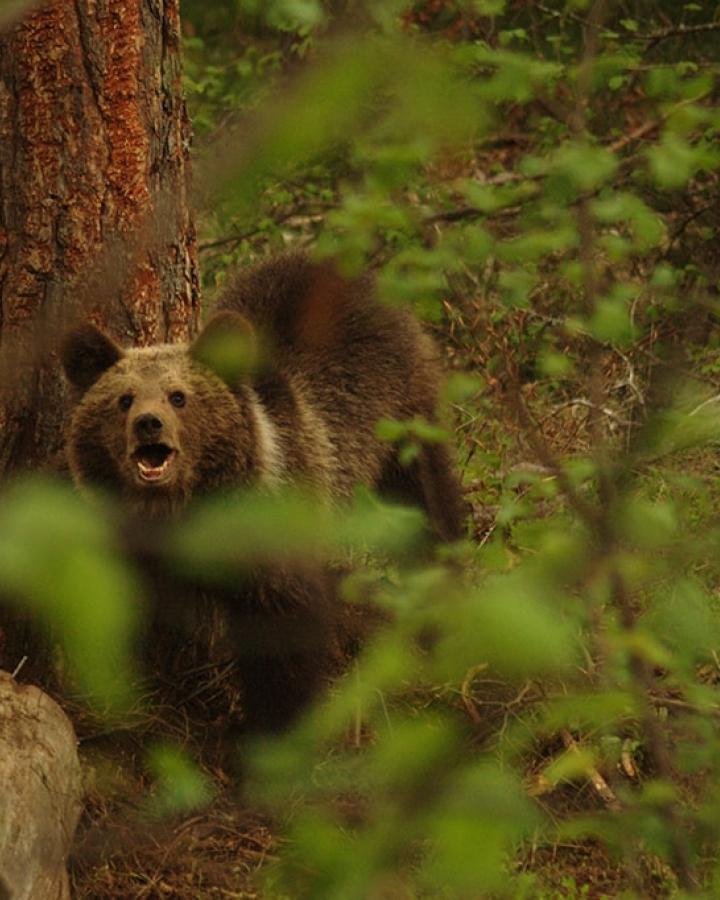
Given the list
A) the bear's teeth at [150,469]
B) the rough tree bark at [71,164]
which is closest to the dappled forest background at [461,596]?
the rough tree bark at [71,164]

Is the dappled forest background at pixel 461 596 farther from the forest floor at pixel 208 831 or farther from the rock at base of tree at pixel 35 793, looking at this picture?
the rock at base of tree at pixel 35 793

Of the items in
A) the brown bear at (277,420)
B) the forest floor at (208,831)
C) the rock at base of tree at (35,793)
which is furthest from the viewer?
the brown bear at (277,420)

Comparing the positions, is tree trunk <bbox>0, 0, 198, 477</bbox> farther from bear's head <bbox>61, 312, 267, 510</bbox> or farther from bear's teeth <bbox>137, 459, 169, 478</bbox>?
bear's teeth <bbox>137, 459, 169, 478</bbox>

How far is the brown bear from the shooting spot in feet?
14.7

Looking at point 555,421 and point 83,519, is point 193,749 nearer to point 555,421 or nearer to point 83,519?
point 555,421

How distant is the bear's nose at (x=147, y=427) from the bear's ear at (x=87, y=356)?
31cm

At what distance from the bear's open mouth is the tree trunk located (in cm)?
48

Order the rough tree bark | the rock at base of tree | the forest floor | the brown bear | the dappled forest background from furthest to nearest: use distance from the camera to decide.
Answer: the brown bear
the rough tree bark
the forest floor
the rock at base of tree
the dappled forest background

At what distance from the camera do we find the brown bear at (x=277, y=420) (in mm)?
4484

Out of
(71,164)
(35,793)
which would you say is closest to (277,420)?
(71,164)

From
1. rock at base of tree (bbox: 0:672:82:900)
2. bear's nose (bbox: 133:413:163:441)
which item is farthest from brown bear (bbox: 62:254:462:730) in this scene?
rock at base of tree (bbox: 0:672:82:900)

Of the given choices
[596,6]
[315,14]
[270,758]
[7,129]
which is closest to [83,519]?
[315,14]

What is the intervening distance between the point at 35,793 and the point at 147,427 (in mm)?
1247

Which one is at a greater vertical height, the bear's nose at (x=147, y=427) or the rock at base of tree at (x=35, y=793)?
the bear's nose at (x=147, y=427)
